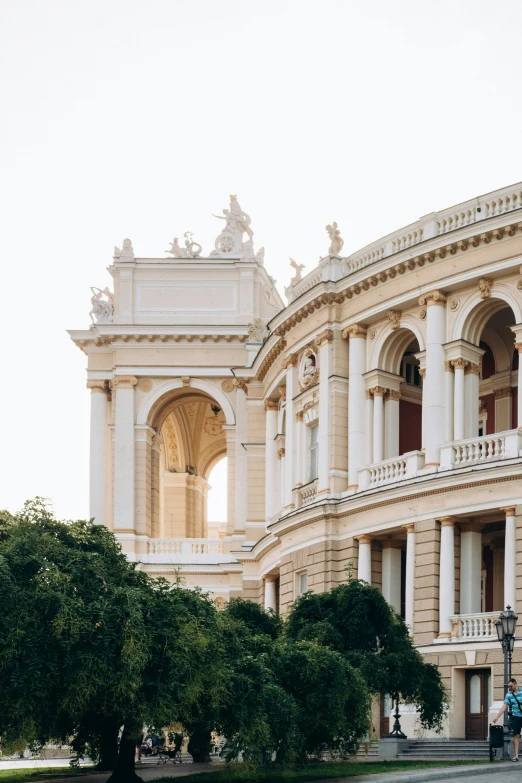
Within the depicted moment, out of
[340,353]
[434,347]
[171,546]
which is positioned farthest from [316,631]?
[171,546]

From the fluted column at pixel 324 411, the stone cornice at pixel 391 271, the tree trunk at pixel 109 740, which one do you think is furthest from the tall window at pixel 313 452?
the tree trunk at pixel 109 740

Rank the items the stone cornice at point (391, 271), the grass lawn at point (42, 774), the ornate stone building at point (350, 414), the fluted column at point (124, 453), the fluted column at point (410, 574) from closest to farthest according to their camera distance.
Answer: the grass lawn at point (42, 774), the ornate stone building at point (350, 414), the stone cornice at point (391, 271), the fluted column at point (410, 574), the fluted column at point (124, 453)

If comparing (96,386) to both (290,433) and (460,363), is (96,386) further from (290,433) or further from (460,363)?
(460,363)

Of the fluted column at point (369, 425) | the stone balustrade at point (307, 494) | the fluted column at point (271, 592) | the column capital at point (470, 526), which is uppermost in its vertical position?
the fluted column at point (369, 425)

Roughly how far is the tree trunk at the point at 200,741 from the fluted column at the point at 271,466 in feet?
62.9

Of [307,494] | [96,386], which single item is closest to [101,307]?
[96,386]

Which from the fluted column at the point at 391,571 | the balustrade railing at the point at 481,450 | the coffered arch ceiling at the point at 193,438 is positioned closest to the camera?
the balustrade railing at the point at 481,450

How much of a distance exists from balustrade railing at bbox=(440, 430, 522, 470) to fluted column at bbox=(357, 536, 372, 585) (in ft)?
15.0

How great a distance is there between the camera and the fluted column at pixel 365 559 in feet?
149

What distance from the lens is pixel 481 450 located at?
41.2 m

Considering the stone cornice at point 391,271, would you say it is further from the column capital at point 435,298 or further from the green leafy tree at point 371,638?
the green leafy tree at point 371,638

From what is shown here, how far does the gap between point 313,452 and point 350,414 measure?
3468 millimetres

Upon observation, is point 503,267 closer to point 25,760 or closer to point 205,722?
point 205,722

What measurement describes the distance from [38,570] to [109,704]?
2944mm
